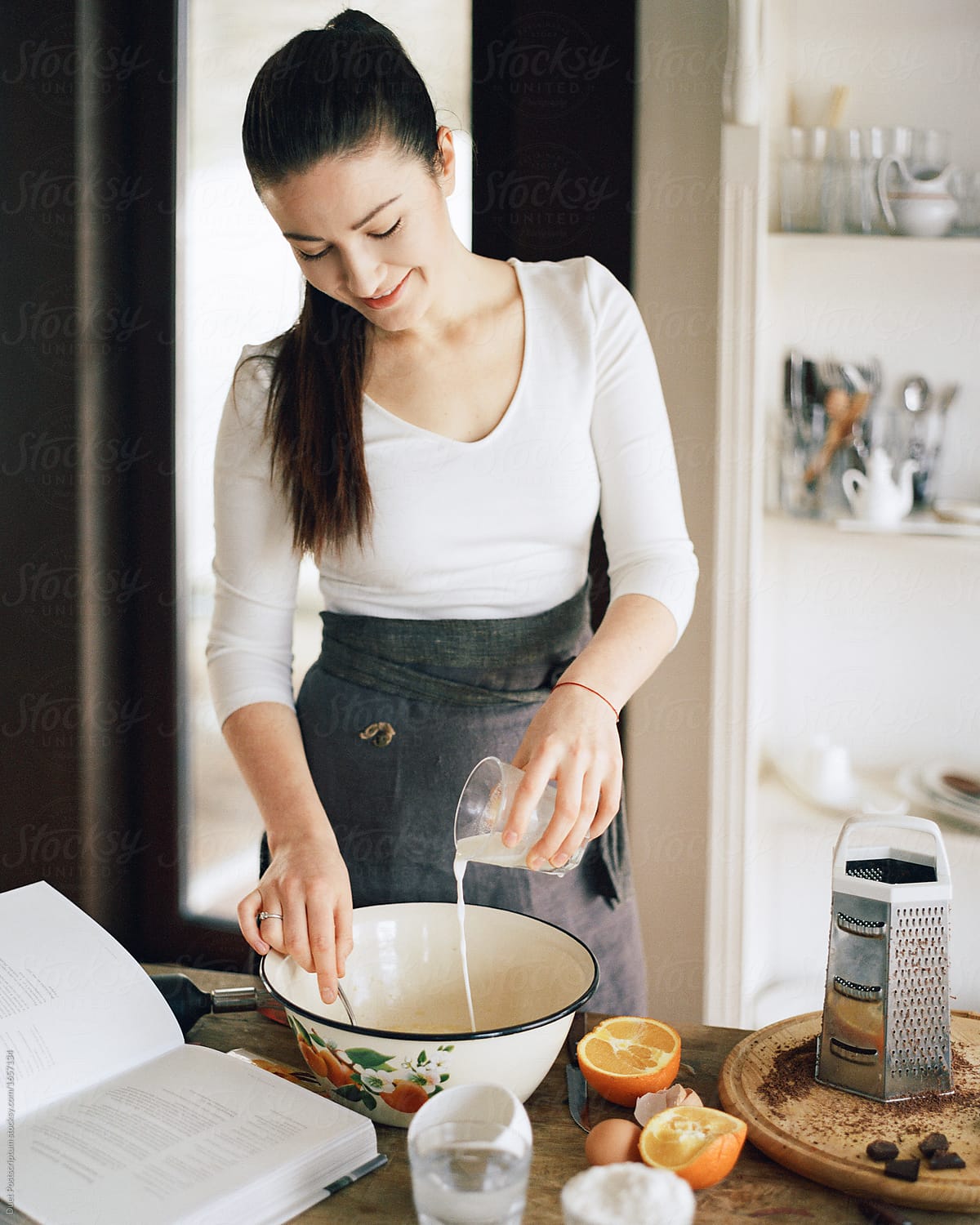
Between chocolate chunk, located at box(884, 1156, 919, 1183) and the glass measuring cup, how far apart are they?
1.15 feet

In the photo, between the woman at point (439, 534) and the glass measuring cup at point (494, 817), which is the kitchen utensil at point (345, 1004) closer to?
the glass measuring cup at point (494, 817)

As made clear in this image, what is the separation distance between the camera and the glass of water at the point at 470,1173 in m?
0.72

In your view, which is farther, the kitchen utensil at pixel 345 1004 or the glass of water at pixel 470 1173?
the kitchen utensil at pixel 345 1004

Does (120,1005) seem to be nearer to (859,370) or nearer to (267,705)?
(267,705)

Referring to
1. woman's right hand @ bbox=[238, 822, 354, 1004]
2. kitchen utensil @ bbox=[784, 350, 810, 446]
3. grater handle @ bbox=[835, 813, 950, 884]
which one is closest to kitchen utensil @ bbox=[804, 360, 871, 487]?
kitchen utensil @ bbox=[784, 350, 810, 446]

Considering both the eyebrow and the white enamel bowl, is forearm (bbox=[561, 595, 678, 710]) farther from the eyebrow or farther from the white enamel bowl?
the eyebrow

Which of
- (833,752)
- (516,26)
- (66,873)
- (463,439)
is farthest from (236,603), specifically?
(66,873)

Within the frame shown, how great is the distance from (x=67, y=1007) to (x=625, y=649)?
25.7 inches

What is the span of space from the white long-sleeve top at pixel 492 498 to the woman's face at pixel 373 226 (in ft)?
0.57

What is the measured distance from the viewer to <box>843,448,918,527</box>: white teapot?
6.06ft

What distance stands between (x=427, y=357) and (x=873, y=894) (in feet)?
2.81

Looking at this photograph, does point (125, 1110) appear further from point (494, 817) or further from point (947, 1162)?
point (947, 1162)

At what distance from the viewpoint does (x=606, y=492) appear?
1.46 m

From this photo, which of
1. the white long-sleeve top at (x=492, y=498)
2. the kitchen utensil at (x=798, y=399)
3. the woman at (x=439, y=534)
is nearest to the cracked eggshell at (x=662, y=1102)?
the woman at (x=439, y=534)
